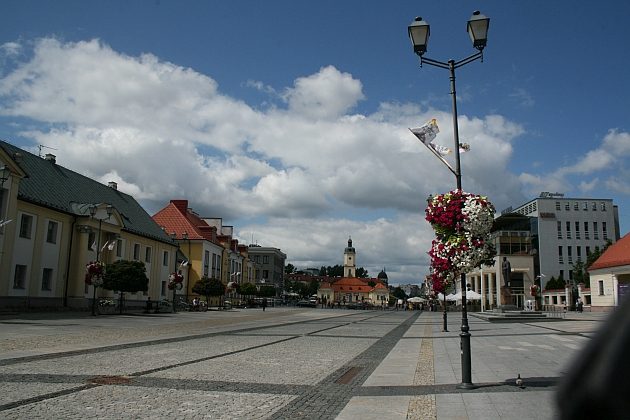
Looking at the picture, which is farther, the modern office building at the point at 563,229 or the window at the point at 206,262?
the modern office building at the point at 563,229

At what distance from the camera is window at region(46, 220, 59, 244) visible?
38.6 metres

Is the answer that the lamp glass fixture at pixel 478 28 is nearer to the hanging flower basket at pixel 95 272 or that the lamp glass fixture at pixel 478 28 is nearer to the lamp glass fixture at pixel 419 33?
the lamp glass fixture at pixel 419 33

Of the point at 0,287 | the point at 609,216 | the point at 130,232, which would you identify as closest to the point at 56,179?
the point at 130,232

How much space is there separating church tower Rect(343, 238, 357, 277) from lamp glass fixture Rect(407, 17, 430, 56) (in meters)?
152

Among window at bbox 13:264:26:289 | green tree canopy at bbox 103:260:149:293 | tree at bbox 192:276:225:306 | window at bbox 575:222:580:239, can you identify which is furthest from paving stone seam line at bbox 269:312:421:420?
window at bbox 575:222:580:239

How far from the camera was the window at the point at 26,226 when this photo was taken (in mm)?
35562

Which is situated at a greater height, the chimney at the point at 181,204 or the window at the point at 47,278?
the chimney at the point at 181,204

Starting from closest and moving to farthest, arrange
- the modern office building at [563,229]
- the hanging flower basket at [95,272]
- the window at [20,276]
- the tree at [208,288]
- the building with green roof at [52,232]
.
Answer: the hanging flower basket at [95,272] → the building with green roof at [52,232] → the window at [20,276] → the tree at [208,288] → the modern office building at [563,229]

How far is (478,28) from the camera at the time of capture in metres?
10.9

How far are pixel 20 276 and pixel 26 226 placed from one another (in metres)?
3.37

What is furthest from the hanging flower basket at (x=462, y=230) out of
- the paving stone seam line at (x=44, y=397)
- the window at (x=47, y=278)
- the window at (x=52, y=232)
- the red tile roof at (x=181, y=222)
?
the red tile roof at (x=181, y=222)

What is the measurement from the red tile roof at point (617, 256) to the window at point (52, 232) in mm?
48038

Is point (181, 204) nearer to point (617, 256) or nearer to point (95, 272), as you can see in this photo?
point (95, 272)

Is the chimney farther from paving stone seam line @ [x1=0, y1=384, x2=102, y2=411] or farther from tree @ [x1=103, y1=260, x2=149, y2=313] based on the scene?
paving stone seam line @ [x1=0, y1=384, x2=102, y2=411]
